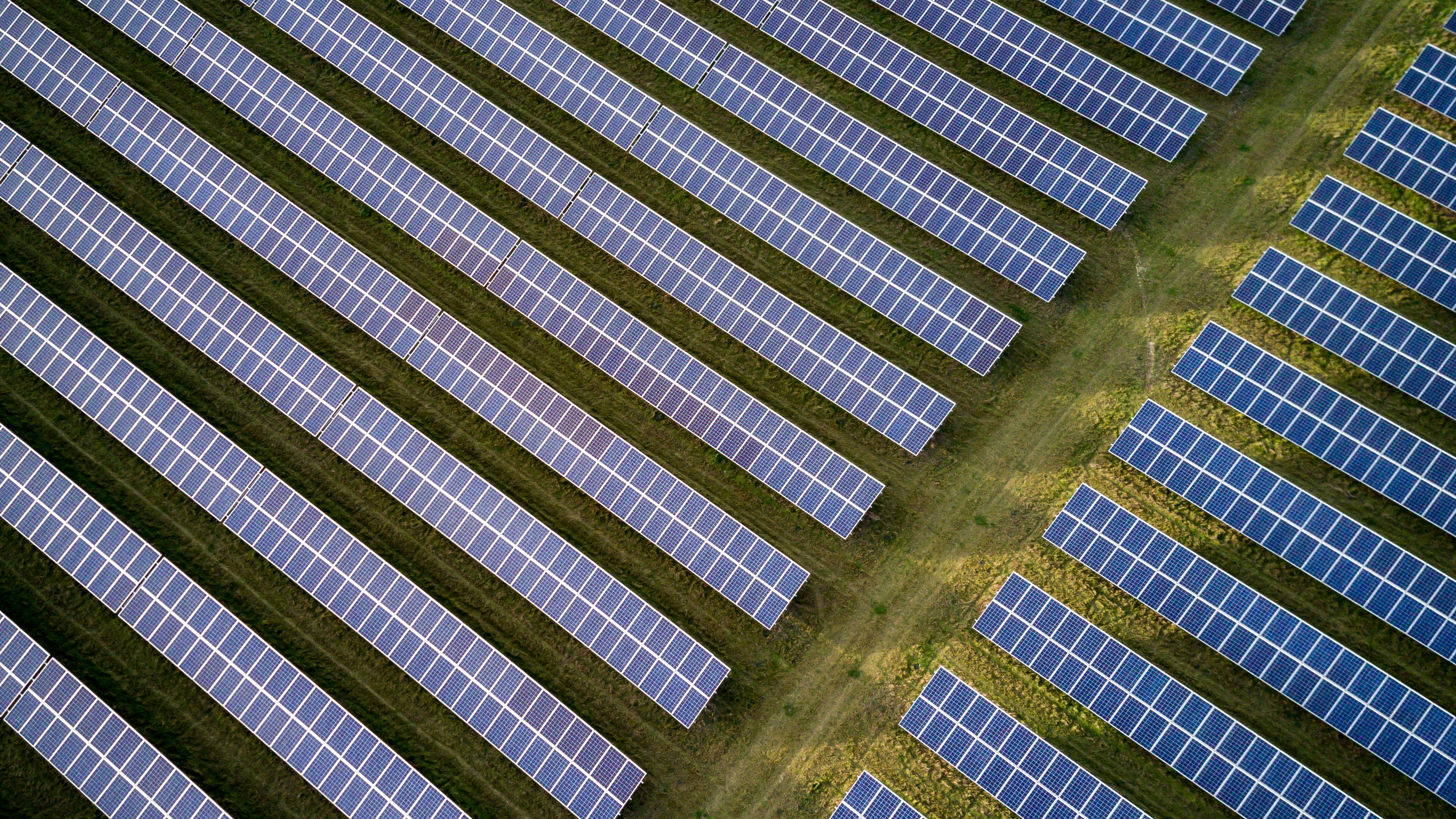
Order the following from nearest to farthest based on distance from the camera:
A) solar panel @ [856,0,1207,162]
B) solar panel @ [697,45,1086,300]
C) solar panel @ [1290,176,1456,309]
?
solar panel @ [1290,176,1456,309] < solar panel @ [697,45,1086,300] < solar panel @ [856,0,1207,162]

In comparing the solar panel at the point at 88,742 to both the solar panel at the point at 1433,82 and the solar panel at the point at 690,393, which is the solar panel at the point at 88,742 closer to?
the solar panel at the point at 690,393

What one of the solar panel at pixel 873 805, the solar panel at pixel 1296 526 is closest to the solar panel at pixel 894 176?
the solar panel at pixel 1296 526

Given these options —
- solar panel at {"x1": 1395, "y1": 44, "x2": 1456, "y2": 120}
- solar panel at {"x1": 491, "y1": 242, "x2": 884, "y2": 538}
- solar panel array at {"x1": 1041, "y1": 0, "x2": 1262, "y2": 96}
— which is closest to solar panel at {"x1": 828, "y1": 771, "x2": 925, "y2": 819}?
solar panel at {"x1": 491, "y1": 242, "x2": 884, "y2": 538}

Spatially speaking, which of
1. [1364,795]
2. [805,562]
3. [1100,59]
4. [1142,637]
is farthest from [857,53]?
[1364,795]

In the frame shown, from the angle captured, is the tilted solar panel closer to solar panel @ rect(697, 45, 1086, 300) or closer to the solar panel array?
solar panel @ rect(697, 45, 1086, 300)

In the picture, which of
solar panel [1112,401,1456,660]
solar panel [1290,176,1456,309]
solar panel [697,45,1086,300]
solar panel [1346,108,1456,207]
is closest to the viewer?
solar panel [1112,401,1456,660]
